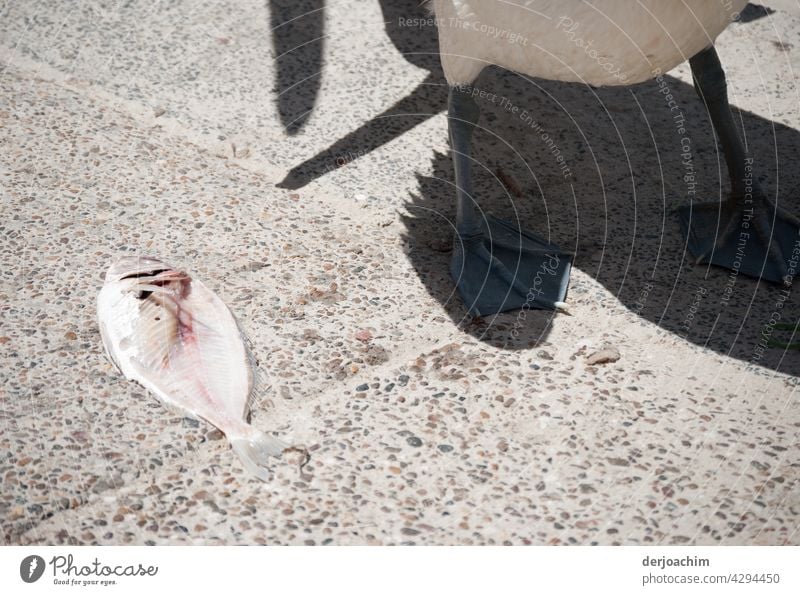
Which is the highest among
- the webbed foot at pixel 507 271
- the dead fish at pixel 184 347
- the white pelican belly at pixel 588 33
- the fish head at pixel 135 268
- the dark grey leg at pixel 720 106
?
the white pelican belly at pixel 588 33

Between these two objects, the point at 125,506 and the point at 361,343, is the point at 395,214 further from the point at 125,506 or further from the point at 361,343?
the point at 125,506

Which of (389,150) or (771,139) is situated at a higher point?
(771,139)

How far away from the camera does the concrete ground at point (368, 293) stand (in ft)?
6.73

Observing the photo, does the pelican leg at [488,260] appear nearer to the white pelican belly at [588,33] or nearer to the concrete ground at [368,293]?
the concrete ground at [368,293]

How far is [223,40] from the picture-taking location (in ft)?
13.1

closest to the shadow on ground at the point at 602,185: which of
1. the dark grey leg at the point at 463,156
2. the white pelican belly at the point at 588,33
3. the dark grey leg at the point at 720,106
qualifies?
the dark grey leg at the point at 463,156

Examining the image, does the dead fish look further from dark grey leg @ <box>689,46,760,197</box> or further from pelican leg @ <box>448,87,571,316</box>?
dark grey leg @ <box>689,46,760,197</box>

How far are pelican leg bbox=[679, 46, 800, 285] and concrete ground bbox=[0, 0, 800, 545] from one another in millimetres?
93

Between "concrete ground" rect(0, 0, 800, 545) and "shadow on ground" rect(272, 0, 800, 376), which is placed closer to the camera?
"concrete ground" rect(0, 0, 800, 545)

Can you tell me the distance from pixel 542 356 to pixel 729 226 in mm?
958

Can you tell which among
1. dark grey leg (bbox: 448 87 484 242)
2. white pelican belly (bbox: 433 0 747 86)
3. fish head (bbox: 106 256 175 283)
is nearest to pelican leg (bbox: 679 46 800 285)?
white pelican belly (bbox: 433 0 747 86)

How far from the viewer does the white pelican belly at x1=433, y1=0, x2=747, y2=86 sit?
2291mm

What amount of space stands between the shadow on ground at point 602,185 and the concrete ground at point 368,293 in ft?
0.04
